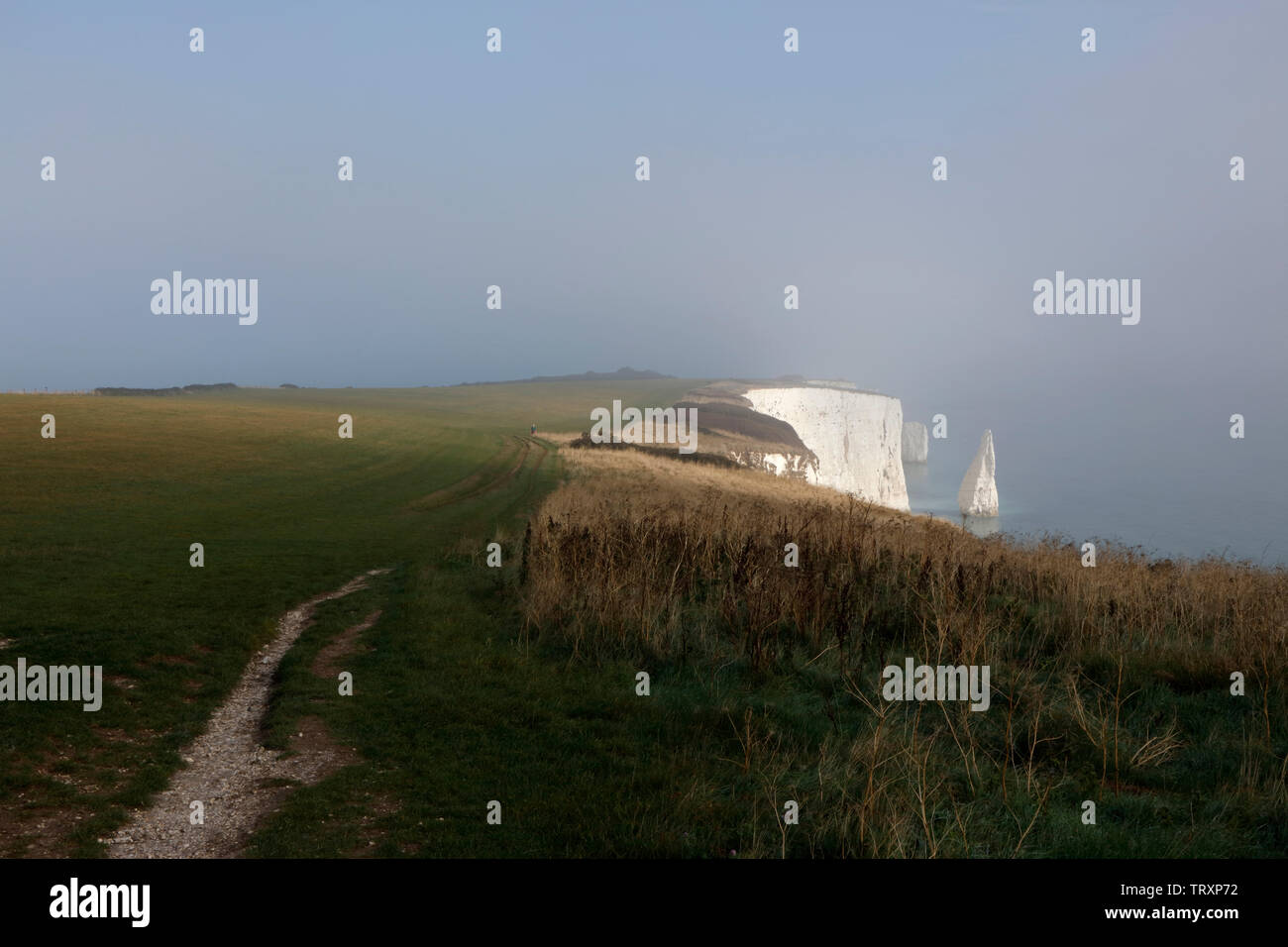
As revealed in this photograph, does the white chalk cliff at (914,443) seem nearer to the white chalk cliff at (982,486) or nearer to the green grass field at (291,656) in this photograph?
the white chalk cliff at (982,486)

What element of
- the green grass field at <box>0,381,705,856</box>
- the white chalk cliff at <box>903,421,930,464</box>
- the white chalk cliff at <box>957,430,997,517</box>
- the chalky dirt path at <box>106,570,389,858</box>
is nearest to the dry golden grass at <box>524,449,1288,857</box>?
the green grass field at <box>0,381,705,856</box>

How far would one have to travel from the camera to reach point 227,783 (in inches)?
305

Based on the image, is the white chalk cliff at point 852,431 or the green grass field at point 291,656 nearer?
the green grass field at point 291,656

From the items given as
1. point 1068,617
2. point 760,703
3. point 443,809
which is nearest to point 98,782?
point 443,809

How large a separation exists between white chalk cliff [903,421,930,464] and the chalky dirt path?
173 meters

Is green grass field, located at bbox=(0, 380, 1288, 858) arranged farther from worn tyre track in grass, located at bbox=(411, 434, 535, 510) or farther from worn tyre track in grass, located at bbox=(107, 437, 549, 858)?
worn tyre track in grass, located at bbox=(411, 434, 535, 510)

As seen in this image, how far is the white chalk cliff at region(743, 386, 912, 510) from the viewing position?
319 ft

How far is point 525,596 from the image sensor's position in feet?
45.8

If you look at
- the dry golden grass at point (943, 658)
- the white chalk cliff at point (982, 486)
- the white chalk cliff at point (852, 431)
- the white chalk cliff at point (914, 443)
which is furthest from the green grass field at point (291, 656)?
the white chalk cliff at point (914, 443)

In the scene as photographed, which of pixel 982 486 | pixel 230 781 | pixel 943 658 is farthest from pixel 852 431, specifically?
pixel 230 781

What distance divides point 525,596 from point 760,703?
615cm

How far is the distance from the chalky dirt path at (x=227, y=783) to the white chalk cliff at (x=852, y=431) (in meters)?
88.6

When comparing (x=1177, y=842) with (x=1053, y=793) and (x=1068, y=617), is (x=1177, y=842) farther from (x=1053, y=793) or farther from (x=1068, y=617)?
(x=1068, y=617)

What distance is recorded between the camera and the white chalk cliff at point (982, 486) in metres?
106
